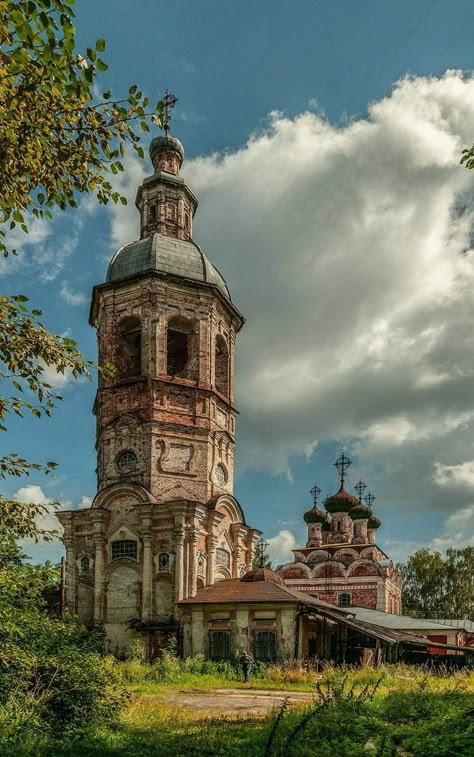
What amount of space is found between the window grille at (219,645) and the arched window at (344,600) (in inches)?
707

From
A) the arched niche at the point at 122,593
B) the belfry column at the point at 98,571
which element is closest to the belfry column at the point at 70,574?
the belfry column at the point at 98,571

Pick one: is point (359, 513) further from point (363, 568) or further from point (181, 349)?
point (181, 349)

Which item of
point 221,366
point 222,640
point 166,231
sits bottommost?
point 222,640

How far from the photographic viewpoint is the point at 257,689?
51.4ft

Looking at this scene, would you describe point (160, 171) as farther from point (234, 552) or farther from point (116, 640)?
point (116, 640)

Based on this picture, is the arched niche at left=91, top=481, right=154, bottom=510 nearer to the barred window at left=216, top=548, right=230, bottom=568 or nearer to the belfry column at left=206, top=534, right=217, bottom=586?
the belfry column at left=206, top=534, right=217, bottom=586

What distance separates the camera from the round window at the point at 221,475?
75.5 ft

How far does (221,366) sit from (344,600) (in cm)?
1766

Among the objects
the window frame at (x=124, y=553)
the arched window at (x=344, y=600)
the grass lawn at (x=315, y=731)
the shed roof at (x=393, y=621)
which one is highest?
the window frame at (x=124, y=553)

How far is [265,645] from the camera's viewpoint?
19.2 m

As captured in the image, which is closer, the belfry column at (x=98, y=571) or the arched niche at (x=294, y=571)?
the belfry column at (x=98, y=571)

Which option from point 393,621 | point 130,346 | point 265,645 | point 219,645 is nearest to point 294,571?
point 393,621

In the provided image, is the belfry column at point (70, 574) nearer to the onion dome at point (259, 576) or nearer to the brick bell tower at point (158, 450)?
the brick bell tower at point (158, 450)

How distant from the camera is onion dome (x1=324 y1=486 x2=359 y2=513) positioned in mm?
40594
